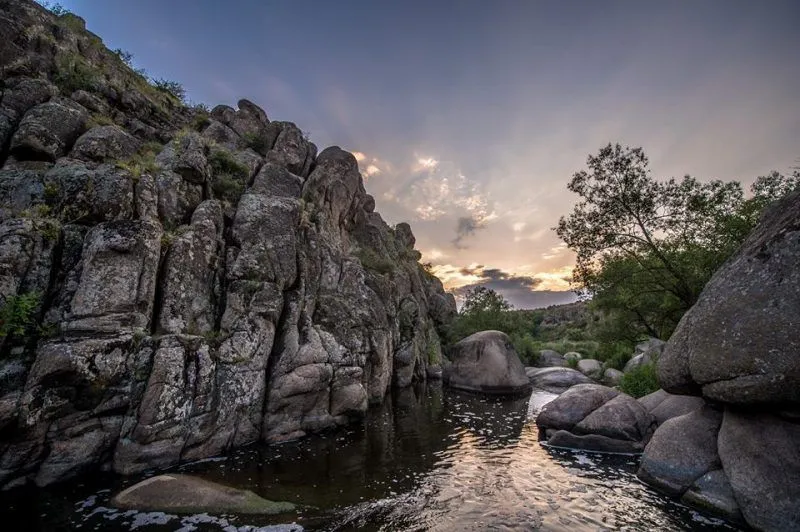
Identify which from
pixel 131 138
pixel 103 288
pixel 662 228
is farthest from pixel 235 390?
pixel 662 228

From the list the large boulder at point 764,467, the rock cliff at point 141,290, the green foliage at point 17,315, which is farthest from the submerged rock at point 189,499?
the large boulder at point 764,467

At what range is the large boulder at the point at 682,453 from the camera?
37.5 ft

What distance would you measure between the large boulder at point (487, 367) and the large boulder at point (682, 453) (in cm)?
2000

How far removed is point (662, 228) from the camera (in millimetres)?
25406

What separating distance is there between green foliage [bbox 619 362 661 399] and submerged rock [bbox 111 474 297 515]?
69.9 ft

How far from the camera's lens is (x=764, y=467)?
31.8 feet

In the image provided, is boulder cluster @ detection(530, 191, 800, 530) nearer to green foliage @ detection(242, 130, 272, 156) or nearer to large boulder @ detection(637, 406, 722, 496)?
large boulder @ detection(637, 406, 722, 496)

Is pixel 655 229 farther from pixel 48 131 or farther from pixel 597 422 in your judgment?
pixel 48 131

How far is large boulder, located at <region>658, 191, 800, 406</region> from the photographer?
9.76 meters

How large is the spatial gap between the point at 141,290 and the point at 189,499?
8.25m

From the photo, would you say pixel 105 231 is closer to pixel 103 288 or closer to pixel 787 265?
pixel 103 288

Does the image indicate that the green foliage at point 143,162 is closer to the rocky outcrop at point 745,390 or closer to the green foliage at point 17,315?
the green foliage at point 17,315

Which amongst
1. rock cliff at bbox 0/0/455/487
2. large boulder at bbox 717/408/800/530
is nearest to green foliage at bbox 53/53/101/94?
rock cliff at bbox 0/0/455/487

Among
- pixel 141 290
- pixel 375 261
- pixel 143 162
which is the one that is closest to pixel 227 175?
pixel 143 162
